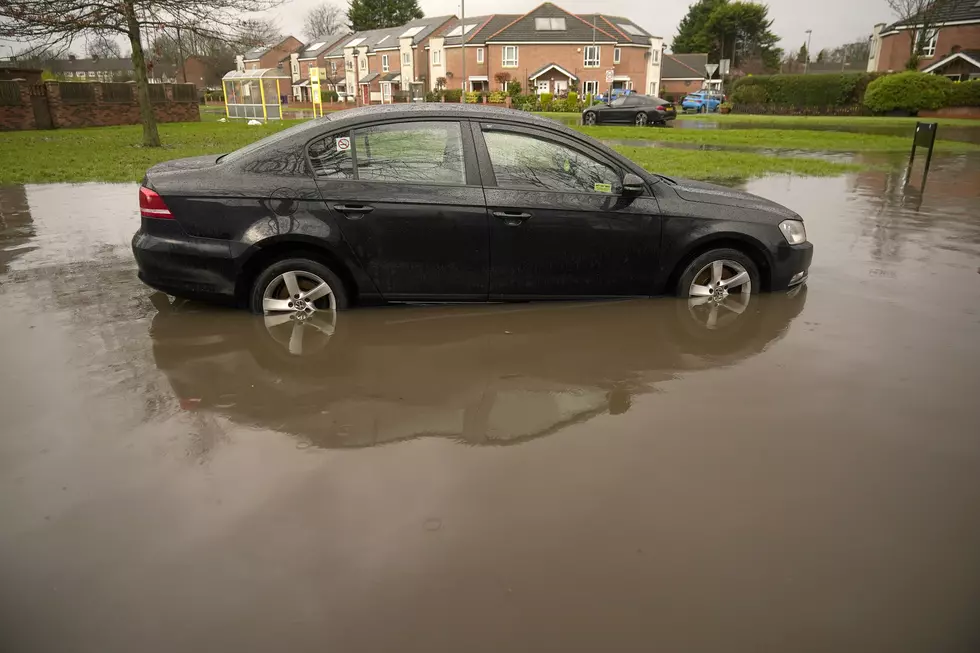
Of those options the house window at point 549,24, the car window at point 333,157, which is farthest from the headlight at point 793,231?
the house window at point 549,24

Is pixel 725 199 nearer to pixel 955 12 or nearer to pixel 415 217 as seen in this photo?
pixel 415 217

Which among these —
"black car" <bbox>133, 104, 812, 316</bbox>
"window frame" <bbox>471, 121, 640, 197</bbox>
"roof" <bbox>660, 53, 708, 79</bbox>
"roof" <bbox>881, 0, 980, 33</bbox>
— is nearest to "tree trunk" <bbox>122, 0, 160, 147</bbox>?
"black car" <bbox>133, 104, 812, 316</bbox>

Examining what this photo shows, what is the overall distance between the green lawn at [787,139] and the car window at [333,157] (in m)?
18.5

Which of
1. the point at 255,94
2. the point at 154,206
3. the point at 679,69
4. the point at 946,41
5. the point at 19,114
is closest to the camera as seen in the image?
the point at 154,206

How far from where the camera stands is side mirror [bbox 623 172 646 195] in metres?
5.25

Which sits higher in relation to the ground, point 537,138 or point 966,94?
point 966,94

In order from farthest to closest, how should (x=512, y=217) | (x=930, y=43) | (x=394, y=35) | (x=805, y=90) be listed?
(x=394, y=35)
(x=930, y=43)
(x=805, y=90)
(x=512, y=217)

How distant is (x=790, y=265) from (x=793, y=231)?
11.4 inches

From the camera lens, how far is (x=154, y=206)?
4.98 metres

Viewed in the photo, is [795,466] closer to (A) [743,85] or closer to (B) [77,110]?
(B) [77,110]

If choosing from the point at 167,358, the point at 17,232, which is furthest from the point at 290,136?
the point at 17,232

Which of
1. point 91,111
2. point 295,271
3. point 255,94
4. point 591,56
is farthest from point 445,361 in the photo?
point 591,56

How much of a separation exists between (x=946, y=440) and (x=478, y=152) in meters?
3.56

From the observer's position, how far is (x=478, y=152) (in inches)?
206
